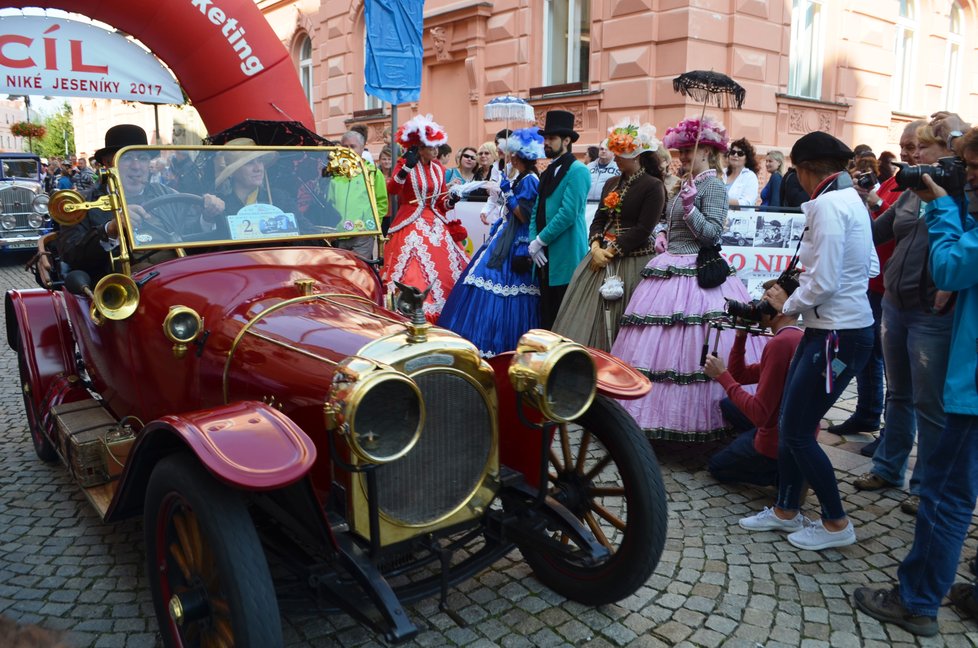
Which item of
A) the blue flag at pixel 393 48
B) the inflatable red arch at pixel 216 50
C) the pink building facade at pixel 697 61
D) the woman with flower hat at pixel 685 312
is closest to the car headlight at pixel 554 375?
the woman with flower hat at pixel 685 312

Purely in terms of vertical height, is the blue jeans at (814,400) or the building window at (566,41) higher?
the building window at (566,41)

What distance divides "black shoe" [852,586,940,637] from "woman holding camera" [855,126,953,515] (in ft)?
1.81

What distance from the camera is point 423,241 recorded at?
20.8ft

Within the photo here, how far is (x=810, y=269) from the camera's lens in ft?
10.5

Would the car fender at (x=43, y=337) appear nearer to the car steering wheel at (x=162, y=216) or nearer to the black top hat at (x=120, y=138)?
the black top hat at (x=120, y=138)

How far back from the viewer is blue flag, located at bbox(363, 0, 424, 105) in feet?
21.2

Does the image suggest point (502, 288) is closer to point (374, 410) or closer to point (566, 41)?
point (374, 410)

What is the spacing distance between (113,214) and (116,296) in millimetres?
445

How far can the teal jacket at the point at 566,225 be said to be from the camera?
5.34 metres

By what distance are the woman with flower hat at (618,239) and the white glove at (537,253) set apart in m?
0.41

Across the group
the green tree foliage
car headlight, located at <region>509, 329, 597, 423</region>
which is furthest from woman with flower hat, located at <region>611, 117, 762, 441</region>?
the green tree foliage

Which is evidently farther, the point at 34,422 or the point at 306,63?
the point at 306,63

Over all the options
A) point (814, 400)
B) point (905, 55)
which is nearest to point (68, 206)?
point (814, 400)

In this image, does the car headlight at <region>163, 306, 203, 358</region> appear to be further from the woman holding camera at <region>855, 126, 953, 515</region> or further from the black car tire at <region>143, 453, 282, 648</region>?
the woman holding camera at <region>855, 126, 953, 515</region>
